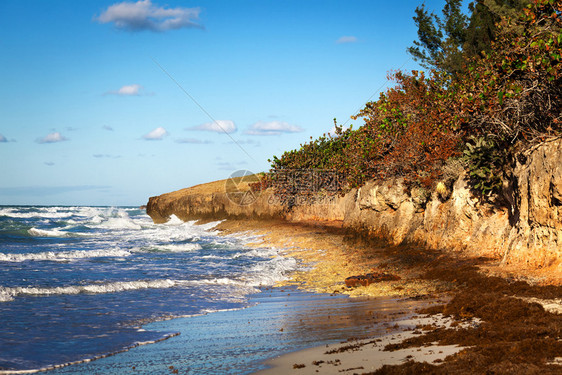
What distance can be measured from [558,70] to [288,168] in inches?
1082

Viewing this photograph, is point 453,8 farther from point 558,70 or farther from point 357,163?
point 558,70

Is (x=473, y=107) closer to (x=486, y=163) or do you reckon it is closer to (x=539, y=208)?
(x=486, y=163)

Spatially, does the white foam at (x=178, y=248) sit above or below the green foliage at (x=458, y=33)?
below

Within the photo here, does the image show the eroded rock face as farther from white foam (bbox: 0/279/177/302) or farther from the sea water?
white foam (bbox: 0/279/177/302)

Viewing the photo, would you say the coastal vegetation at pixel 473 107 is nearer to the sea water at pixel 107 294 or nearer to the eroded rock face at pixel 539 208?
the eroded rock face at pixel 539 208

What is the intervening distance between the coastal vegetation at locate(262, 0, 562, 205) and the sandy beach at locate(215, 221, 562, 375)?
3107 mm

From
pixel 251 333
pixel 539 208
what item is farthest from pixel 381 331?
pixel 539 208

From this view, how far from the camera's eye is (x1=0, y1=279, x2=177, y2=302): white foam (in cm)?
1280

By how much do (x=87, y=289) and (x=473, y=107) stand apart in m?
12.0

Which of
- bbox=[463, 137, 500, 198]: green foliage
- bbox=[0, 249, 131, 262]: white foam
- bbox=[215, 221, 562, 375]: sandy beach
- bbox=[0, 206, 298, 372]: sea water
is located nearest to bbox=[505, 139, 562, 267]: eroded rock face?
bbox=[215, 221, 562, 375]: sandy beach

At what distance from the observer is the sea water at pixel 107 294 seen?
26.8ft

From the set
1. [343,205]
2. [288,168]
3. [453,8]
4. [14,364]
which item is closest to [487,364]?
[14,364]

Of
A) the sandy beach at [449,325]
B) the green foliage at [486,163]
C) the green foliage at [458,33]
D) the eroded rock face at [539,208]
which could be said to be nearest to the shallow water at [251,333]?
the sandy beach at [449,325]

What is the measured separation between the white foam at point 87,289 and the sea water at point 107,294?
3 centimetres
